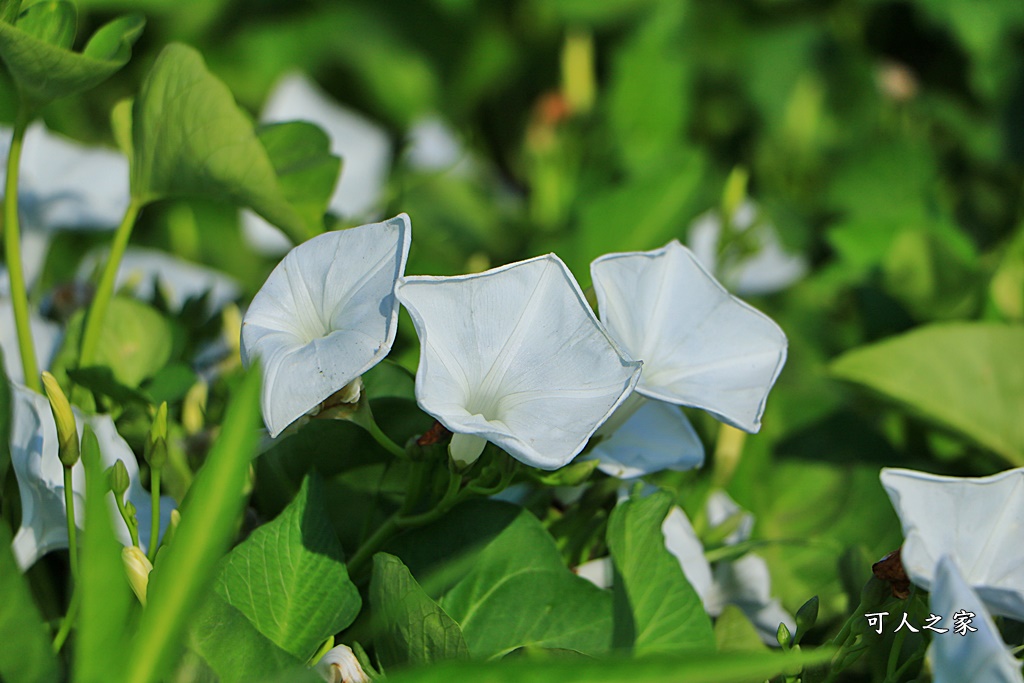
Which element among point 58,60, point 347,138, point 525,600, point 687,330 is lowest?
point 347,138

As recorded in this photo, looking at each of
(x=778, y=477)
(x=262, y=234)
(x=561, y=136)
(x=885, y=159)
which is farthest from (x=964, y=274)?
(x=262, y=234)

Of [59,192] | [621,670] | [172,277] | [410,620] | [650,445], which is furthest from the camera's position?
[172,277]

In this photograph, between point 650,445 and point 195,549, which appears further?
point 650,445

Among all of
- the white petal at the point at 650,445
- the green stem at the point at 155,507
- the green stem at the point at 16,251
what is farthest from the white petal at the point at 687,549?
the green stem at the point at 16,251

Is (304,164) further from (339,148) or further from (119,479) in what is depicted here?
(339,148)

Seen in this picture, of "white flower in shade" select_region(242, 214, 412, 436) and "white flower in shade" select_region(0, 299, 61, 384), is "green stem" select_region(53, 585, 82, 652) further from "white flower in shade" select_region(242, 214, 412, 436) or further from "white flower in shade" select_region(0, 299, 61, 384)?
"white flower in shade" select_region(0, 299, 61, 384)

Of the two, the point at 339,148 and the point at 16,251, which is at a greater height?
the point at 16,251

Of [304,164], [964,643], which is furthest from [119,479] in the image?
[964,643]

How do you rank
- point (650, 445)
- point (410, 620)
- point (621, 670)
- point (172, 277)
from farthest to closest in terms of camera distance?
point (172, 277)
point (650, 445)
point (410, 620)
point (621, 670)
